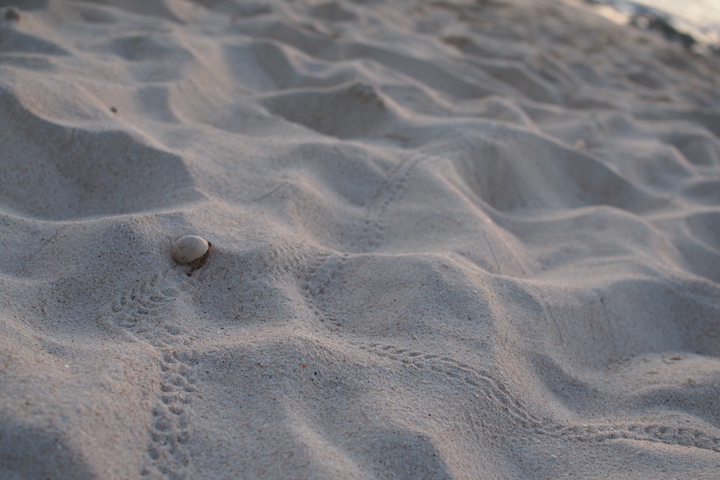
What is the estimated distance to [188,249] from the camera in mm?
1362

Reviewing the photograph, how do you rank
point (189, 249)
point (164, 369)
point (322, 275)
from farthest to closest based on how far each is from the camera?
point (322, 275) → point (189, 249) → point (164, 369)

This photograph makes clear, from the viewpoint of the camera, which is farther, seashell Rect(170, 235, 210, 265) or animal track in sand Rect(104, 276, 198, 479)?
seashell Rect(170, 235, 210, 265)

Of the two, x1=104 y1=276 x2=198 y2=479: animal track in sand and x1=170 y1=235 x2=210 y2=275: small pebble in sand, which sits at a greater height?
x1=170 y1=235 x2=210 y2=275: small pebble in sand

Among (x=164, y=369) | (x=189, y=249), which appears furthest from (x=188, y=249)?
(x=164, y=369)

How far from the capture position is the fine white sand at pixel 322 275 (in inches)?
41.8

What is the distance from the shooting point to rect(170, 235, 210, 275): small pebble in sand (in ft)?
4.48

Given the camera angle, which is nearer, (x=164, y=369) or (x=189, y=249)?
(x=164, y=369)

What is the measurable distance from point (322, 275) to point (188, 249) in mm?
373

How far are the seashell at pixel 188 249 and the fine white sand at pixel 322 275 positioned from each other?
52 mm

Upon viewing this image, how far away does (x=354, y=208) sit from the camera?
1.87m

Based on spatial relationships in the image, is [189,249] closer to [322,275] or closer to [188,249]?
[188,249]

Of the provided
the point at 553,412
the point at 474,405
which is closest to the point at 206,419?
the point at 474,405

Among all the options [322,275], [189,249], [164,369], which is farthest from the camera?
[322,275]

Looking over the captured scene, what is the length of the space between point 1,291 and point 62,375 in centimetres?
34
